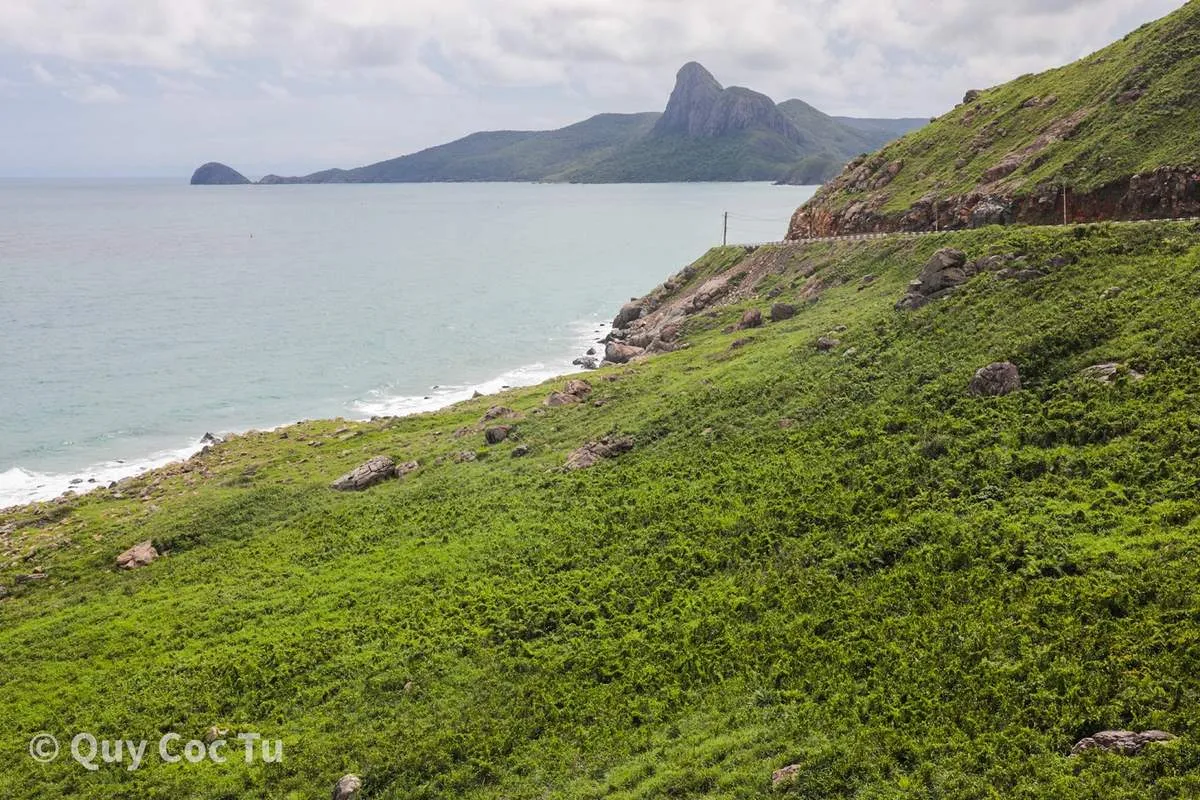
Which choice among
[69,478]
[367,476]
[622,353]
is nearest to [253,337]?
[69,478]

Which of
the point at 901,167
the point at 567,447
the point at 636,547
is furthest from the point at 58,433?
the point at 901,167

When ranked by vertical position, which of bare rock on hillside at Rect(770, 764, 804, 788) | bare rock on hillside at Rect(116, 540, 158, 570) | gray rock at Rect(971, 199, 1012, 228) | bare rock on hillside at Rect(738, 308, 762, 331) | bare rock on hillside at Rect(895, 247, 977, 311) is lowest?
bare rock on hillside at Rect(116, 540, 158, 570)

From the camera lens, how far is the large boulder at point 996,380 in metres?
32.6

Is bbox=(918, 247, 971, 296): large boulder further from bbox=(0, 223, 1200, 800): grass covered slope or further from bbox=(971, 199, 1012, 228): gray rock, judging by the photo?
bbox=(971, 199, 1012, 228): gray rock

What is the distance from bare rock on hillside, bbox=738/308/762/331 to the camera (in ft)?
212

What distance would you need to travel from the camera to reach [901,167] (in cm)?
8050

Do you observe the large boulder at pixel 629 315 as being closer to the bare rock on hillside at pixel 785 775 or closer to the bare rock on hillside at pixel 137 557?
the bare rock on hillside at pixel 137 557

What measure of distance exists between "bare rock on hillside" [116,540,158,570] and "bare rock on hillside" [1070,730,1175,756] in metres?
40.7

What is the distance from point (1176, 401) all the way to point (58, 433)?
258 feet

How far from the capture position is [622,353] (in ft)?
252

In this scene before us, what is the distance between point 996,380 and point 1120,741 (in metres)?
19.7

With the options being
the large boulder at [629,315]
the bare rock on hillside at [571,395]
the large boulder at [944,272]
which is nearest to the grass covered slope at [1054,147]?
the large boulder at [944,272]

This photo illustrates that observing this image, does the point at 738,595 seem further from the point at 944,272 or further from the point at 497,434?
the point at 944,272

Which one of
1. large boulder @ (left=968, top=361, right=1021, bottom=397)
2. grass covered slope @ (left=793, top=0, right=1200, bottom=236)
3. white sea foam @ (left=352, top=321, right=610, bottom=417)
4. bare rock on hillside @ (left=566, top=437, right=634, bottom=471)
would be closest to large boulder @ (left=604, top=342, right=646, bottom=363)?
white sea foam @ (left=352, top=321, right=610, bottom=417)
